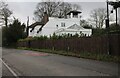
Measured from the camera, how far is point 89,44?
29062mm

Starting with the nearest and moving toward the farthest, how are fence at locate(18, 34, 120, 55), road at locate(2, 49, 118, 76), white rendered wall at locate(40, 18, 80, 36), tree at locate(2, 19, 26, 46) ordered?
1. road at locate(2, 49, 118, 76)
2. fence at locate(18, 34, 120, 55)
3. white rendered wall at locate(40, 18, 80, 36)
4. tree at locate(2, 19, 26, 46)

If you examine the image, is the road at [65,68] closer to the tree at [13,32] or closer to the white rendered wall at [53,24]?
the white rendered wall at [53,24]

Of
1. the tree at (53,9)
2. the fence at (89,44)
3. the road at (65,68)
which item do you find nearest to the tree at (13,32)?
the tree at (53,9)

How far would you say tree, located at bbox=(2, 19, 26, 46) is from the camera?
3223 inches

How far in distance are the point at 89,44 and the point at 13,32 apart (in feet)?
183

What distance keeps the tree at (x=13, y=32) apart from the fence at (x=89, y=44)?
36.3 meters

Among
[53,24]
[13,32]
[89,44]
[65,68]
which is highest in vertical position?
[53,24]

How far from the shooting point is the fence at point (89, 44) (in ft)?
77.8

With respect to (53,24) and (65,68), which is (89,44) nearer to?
(65,68)

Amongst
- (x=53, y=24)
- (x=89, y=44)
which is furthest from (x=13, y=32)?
(x=89, y=44)

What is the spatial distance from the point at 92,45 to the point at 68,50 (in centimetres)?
845

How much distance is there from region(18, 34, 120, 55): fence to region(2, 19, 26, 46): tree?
119 feet

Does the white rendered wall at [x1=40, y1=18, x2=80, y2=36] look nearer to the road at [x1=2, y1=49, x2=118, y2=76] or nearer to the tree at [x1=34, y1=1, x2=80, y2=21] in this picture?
the tree at [x1=34, y1=1, x2=80, y2=21]

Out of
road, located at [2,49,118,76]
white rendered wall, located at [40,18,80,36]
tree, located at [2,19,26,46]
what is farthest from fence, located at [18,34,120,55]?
tree, located at [2,19,26,46]
